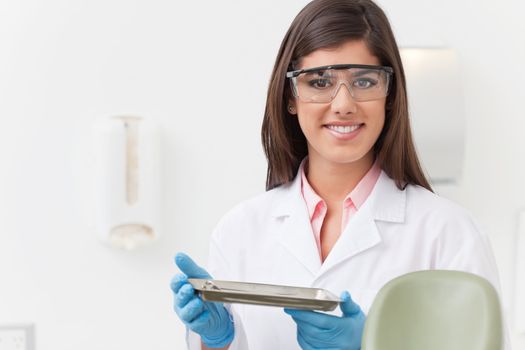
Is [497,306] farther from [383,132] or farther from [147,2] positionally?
[147,2]

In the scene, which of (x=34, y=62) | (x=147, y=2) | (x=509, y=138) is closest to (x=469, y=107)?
(x=509, y=138)

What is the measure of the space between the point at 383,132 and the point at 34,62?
1.08 meters

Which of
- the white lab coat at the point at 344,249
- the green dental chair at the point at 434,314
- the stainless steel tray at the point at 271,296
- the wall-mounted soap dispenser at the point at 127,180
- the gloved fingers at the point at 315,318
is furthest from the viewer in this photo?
the wall-mounted soap dispenser at the point at 127,180

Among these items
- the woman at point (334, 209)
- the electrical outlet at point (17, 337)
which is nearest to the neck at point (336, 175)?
the woman at point (334, 209)

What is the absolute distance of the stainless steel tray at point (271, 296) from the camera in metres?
1.09

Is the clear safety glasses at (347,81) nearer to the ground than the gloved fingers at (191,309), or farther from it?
farther from it

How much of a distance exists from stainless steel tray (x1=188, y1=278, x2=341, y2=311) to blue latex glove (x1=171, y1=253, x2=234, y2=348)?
0.08 meters

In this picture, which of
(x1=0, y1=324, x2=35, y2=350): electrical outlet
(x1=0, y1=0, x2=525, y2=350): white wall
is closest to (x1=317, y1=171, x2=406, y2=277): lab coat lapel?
(x1=0, y1=0, x2=525, y2=350): white wall

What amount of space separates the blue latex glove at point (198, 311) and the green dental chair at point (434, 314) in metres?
0.35

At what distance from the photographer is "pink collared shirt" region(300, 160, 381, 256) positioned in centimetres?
141

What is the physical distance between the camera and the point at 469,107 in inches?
85.7

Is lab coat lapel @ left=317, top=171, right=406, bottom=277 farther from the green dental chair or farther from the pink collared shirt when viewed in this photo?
the green dental chair

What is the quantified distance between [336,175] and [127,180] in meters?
0.80

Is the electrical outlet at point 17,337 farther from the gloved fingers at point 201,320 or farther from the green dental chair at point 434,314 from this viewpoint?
the green dental chair at point 434,314
